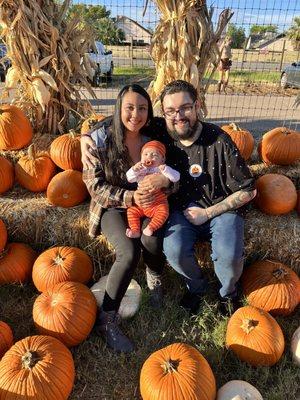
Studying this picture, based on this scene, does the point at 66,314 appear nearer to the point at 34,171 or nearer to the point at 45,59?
the point at 34,171

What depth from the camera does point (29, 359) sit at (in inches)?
88.4

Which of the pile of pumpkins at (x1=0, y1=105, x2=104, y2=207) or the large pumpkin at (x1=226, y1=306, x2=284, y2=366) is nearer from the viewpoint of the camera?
the large pumpkin at (x1=226, y1=306, x2=284, y2=366)

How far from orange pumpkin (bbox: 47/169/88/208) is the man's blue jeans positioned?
3.36 ft

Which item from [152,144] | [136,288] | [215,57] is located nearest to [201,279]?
[136,288]

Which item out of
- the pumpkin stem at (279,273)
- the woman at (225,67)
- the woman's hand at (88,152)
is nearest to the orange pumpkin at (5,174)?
the woman's hand at (88,152)

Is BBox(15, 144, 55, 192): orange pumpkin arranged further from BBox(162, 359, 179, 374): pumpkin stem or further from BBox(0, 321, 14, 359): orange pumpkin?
BBox(162, 359, 179, 374): pumpkin stem

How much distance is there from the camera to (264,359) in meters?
2.57

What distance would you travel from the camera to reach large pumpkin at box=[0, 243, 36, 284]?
10.9 ft

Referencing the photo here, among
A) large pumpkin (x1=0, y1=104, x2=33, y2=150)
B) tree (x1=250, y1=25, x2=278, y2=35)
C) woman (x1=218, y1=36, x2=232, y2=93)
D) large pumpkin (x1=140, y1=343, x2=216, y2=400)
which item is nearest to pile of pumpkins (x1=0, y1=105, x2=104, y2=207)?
large pumpkin (x1=0, y1=104, x2=33, y2=150)

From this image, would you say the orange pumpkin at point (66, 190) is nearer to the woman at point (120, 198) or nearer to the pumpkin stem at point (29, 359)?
the woman at point (120, 198)

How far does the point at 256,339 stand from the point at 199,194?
111 centimetres

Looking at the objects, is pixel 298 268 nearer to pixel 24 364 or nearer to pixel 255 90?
pixel 24 364

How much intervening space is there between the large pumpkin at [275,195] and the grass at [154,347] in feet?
2.77

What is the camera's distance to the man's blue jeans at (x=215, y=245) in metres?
2.82
